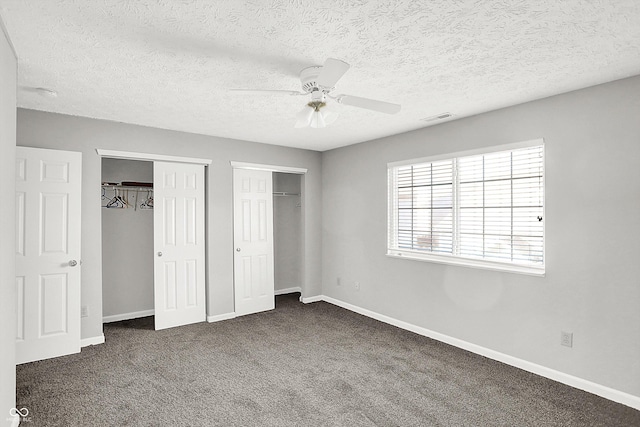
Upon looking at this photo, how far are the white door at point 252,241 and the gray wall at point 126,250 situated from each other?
1249 millimetres

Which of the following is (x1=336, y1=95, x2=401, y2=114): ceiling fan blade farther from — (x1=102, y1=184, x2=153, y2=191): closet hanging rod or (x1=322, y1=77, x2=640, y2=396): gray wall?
(x1=102, y1=184, x2=153, y2=191): closet hanging rod

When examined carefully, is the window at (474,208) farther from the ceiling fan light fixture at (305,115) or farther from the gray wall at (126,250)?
the gray wall at (126,250)

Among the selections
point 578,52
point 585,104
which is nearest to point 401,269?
point 585,104

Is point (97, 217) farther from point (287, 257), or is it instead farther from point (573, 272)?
point (573, 272)

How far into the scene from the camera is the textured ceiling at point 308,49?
1.80 metres

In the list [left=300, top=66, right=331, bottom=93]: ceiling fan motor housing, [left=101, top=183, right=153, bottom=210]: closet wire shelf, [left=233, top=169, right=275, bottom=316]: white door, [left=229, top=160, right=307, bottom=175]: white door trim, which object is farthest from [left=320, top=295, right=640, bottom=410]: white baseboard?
[left=101, top=183, right=153, bottom=210]: closet wire shelf

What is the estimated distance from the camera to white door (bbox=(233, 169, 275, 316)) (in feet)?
16.4

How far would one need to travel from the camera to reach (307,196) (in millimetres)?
5703

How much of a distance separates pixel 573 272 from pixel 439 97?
1891 millimetres

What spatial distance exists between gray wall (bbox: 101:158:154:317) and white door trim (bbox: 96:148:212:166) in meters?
0.81

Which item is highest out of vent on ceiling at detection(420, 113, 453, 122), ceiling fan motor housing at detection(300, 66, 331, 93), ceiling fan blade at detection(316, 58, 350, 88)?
vent on ceiling at detection(420, 113, 453, 122)

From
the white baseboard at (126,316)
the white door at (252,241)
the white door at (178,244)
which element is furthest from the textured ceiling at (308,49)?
the white baseboard at (126,316)

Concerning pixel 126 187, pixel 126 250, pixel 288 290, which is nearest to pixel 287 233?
pixel 288 290

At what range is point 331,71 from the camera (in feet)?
6.67
